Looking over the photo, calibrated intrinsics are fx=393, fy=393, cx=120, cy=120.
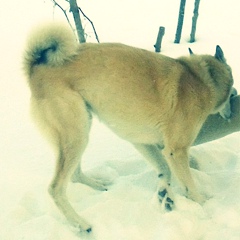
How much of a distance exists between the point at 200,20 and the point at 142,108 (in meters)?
4.77

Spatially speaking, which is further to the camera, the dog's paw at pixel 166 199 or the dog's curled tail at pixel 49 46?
the dog's paw at pixel 166 199

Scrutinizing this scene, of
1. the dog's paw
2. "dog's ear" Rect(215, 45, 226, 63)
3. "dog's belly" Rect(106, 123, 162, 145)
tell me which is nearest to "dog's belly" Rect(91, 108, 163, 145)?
"dog's belly" Rect(106, 123, 162, 145)

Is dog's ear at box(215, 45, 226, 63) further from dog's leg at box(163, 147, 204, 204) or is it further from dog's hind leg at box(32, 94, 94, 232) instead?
dog's hind leg at box(32, 94, 94, 232)

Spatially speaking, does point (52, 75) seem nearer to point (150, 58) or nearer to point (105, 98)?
point (105, 98)

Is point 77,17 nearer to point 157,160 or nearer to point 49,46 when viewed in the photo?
point 49,46

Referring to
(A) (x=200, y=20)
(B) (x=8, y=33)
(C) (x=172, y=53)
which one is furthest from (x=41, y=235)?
(A) (x=200, y=20)

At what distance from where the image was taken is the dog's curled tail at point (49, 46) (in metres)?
2.66

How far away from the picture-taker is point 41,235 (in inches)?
102

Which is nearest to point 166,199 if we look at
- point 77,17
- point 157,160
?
point 157,160

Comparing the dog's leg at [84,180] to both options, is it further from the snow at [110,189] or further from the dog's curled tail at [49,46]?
the dog's curled tail at [49,46]

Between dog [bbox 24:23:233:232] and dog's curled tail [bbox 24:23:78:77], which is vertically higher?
dog's curled tail [bbox 24:23:78:77]

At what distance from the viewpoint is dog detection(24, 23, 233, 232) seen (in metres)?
2.63

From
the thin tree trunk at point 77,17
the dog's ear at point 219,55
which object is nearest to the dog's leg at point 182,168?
the dog's ear at point 219,55

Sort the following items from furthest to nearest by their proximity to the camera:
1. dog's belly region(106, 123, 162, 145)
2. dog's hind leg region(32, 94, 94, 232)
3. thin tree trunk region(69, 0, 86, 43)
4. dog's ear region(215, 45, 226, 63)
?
thin tree trunk region(69, 0, 86, 43)
dog's ear region(215, 45, 226, 63)
dog's belly region(106, 123, 162, 145)
dog's hind leg region(32, 94, 94, 232)
